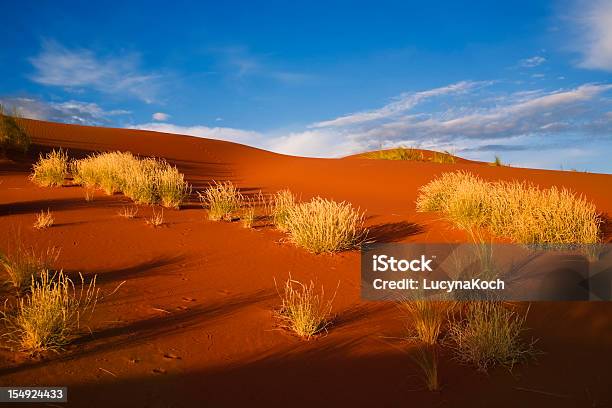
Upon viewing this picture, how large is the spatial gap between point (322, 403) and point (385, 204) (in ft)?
32.0

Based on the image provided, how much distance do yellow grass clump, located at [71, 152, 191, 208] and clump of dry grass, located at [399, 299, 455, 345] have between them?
7.73 metres

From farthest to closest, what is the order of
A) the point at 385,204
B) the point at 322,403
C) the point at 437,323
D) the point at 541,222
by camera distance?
the point at 385,204 → the point at 541,222 → the point at 437,323 → the point at 322,403

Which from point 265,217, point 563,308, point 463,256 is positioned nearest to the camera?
point 563,308

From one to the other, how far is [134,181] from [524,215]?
9.19m

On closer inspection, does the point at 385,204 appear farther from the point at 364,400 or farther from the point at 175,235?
the point at 364,400

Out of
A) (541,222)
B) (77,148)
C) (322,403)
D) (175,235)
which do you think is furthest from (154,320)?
(77,148)

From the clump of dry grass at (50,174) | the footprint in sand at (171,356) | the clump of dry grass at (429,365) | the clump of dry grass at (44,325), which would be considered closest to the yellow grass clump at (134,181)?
the clump of dry grass at (50,174)

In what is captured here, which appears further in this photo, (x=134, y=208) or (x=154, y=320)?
(x=134, y=208)

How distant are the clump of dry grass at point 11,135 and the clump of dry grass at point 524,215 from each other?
1713 cm

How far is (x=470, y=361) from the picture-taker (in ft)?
12.9

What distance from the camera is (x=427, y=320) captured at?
4.29 m

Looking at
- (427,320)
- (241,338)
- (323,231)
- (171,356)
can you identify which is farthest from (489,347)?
(323,231)

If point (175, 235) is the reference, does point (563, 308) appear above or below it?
below

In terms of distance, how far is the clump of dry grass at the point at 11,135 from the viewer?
1816cm
